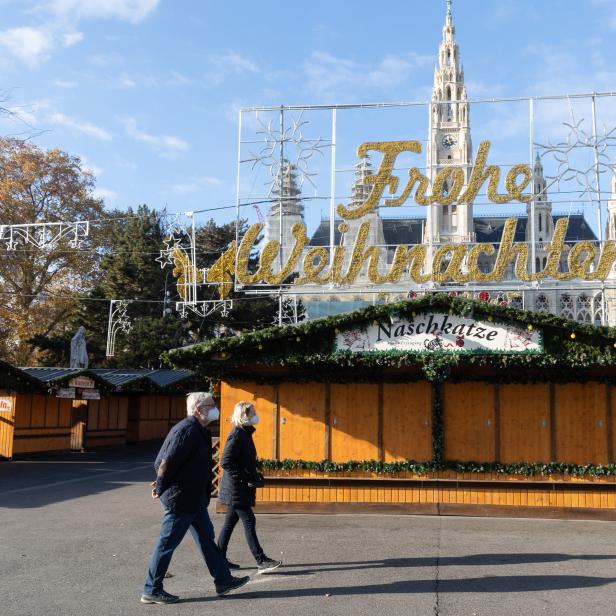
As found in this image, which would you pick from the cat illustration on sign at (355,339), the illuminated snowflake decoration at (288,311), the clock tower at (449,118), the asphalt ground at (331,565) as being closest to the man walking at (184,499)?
the asphalt ground at (331,565)

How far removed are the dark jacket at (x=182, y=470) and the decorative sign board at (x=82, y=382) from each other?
61.0 feet

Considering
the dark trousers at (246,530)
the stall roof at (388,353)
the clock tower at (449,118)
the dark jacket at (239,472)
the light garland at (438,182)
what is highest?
the clock tower at (449,118)

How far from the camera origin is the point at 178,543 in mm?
6793

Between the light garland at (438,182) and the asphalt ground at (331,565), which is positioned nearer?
the asphalt ground at (331,565)

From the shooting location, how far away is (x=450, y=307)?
11.9 m

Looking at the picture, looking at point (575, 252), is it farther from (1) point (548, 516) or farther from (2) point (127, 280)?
(2) point (127, 280)

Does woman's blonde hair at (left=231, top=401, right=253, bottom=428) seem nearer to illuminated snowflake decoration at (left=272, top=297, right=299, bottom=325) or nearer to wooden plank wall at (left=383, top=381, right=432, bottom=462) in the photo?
wooden plank wall at (left=383, top=381, right=432, bottom=462)

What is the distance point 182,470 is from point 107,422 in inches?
981

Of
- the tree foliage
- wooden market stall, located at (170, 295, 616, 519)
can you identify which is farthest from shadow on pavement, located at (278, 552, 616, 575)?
the tree foliage

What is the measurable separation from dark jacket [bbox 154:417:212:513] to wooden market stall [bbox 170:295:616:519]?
16.6ft

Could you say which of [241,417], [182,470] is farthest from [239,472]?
[182,470]

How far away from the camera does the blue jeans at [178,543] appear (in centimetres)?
671

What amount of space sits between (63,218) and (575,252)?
3454 centimetres

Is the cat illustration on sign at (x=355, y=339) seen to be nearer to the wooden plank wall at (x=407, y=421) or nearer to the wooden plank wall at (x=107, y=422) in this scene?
the wooden plank wall at (x=407, y=421)
